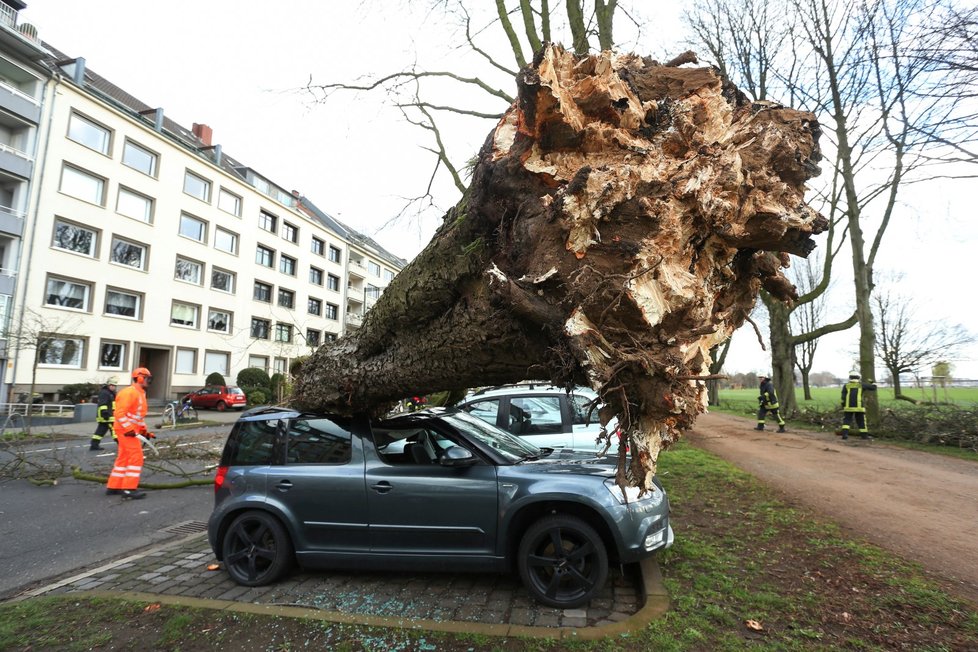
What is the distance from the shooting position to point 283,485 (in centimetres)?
464

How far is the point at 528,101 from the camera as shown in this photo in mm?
2555

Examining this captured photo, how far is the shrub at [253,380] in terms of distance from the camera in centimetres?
3209

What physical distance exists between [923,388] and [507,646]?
18.7 m

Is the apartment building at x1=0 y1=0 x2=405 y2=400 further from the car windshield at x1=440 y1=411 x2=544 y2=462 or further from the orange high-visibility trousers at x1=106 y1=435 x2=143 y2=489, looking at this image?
the car windshield at x1=440 y1=411 x2=544 y2=462

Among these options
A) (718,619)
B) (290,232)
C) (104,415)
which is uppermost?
(290,232)

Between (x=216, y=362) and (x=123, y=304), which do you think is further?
(x=216, y=362)

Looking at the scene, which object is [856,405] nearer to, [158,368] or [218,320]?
[158,368]

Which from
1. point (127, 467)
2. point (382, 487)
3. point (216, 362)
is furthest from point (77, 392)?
point (382, 487)

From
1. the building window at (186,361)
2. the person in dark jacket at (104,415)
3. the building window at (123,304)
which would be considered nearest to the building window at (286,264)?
the building window at (186,361)

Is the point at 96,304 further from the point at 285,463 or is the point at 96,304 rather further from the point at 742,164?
the point at 742,164

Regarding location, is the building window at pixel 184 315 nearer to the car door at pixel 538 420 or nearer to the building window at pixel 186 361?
the building window at pixel 186 361

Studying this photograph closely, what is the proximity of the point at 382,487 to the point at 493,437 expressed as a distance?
1.15 m

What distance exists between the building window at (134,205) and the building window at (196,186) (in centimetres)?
293

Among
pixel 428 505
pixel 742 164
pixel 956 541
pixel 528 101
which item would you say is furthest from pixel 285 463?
pixel 956 541
